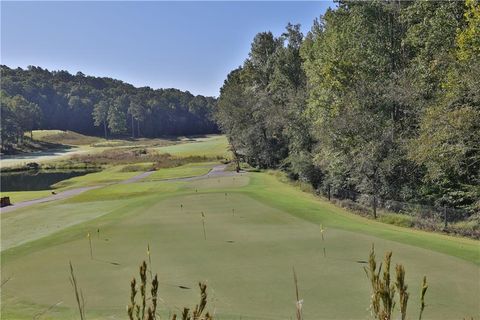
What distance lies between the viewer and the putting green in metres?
8.25

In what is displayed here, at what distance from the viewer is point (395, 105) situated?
2730 cm

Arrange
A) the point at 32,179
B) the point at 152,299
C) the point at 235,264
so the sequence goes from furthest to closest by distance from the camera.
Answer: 1. the point at 32,179
2. the point at 235,264
3. the point at 152,299

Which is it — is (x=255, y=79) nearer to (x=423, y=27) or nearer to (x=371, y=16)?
(x=371, y=16)

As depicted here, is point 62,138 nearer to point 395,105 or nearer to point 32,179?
point 32,179

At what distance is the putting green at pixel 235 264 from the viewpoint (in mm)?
8250

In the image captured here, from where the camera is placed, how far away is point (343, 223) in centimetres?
1689

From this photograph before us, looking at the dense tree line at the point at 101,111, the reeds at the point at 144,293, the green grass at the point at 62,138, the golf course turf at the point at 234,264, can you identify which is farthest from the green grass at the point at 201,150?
the reeds at the point at 144,293

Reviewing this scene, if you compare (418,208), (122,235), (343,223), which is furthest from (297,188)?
(122,235)

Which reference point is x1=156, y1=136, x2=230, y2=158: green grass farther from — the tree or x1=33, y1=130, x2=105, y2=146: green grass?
the tree

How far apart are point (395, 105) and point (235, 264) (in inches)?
804

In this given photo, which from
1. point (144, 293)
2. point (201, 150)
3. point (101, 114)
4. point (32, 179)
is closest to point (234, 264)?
point (144, 293)

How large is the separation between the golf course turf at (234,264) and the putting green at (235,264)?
0.03m

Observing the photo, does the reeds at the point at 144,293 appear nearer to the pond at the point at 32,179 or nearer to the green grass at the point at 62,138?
the pond at the point at 32,179

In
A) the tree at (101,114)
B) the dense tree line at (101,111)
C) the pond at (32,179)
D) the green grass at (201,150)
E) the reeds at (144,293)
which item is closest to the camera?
the reeds at (144,293)
